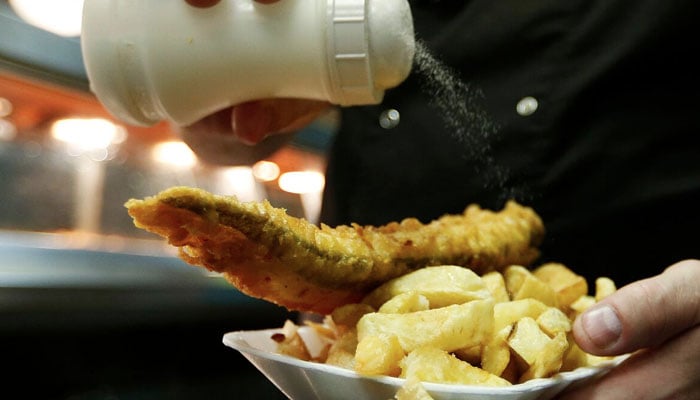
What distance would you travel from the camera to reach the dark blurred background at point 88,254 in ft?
5.88

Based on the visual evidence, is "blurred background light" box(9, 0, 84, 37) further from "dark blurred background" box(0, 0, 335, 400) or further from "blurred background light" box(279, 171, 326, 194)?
"blurred background light" box(279, 171, 326, 194)

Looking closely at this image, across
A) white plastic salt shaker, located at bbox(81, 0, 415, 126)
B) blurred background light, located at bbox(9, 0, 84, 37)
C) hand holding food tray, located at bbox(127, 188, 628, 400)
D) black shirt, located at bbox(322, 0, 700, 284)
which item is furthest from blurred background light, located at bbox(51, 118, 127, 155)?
hand holding food tray, located at bbox(127, 188, 628, 400)

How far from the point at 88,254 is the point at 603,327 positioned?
161cm

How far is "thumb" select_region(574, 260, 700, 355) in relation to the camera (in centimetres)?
84

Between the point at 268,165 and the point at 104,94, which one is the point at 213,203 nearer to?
the point at 104,94

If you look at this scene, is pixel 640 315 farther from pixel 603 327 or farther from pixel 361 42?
pixel 361 42

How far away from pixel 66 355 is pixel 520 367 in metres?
1.53

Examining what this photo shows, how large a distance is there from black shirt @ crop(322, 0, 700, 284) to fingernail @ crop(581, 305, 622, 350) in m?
0.68

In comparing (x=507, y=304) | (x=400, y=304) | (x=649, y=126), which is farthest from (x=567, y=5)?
(x=400, y=304)

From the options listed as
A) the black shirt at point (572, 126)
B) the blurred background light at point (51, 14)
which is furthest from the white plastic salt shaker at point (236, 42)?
the blurred background light at point (51, 14)

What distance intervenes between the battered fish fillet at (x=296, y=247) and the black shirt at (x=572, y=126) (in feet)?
1.39

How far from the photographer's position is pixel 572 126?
1528 millimetres

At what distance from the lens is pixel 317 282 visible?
2.86ft

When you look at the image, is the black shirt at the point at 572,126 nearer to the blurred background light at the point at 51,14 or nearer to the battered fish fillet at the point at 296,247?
the battered fish fillet at the point at 296,247
